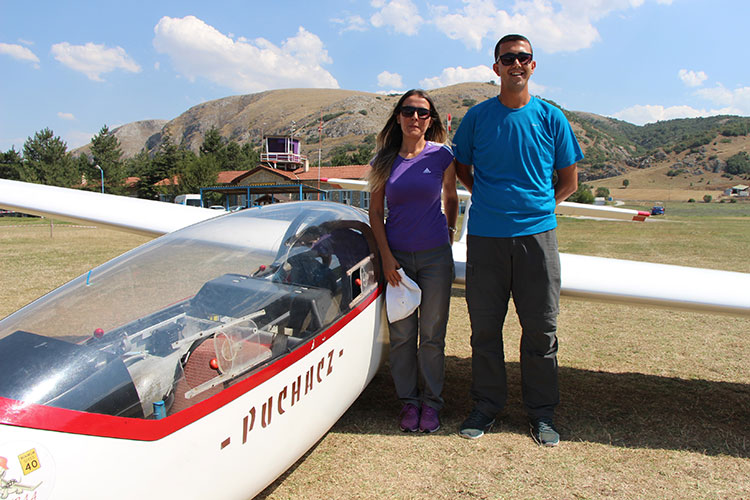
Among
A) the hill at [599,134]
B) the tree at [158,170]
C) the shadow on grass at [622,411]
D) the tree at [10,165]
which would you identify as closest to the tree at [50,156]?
the tree at [10,165]

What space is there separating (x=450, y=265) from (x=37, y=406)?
240 cm

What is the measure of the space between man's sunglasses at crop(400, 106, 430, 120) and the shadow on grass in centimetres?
217

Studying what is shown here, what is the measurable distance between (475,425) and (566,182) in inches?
71.3

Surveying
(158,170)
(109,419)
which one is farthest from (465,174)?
(158,170)

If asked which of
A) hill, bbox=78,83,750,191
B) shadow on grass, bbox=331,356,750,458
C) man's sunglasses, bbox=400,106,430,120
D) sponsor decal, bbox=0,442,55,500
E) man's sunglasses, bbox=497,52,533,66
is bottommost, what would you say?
shadow on grass, bbox=331,356,750,458

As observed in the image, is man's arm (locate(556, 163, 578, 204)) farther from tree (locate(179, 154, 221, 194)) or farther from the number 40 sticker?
tree (locate(179, 154, 221, 194))

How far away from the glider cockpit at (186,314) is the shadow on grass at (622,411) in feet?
3.91

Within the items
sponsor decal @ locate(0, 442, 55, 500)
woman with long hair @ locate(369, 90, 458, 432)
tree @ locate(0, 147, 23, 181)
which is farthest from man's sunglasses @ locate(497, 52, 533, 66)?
tree @ locate(0, 147, 23, 181)

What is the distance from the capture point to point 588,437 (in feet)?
11.1

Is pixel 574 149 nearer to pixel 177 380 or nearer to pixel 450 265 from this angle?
pixel 450 265

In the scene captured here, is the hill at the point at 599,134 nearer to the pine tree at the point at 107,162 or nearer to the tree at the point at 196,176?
the pine tree at the point at 107,162

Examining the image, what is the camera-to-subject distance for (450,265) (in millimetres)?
3277

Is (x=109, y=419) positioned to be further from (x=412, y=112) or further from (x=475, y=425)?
(x=475, y=425)

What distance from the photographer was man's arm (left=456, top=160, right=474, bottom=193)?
11.3 ft
